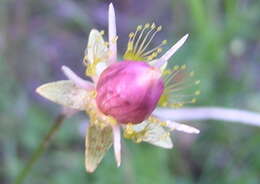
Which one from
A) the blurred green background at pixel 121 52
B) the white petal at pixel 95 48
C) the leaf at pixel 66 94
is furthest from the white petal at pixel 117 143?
the blurred green background at pixel 121 52

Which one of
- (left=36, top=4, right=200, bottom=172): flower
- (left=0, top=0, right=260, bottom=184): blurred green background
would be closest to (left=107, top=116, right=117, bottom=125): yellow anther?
(left=36, top=4, right=200, bottom=172): flower

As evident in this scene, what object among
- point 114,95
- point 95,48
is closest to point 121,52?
point 95,48

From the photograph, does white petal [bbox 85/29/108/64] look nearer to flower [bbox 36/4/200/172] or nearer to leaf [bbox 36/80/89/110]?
flower [bbox 36/4/200/172]

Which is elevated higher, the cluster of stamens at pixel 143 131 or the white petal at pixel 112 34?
the white petal at pixel 112 34

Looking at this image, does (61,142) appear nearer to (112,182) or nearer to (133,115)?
(112,182)

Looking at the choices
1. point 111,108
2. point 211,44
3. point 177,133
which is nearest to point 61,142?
point 177,133

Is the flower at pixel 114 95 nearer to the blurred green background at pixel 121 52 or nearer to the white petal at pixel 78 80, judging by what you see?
the white petal at pixel 78 80
